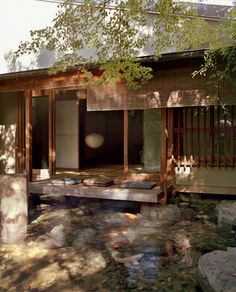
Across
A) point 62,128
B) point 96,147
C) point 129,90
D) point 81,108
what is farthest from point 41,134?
point 129,90

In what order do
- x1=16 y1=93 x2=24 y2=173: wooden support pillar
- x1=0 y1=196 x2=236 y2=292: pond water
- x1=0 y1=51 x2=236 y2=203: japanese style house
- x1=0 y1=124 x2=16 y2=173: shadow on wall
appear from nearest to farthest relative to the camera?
x1=0 y1=196 x2=236 y2=292: pond water → x1=0 y1=51 x2=236 y2=203: japanese style house → x1=16 y1=93 x2=24 y2=173: wooden support pillar → x1=0 y1=124 x2=16 y2=173: shadow on wall

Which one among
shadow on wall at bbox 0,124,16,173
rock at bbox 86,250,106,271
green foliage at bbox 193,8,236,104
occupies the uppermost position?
green foliage at bbox 193,8,236,104

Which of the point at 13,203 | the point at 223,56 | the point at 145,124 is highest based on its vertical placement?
the point at 223,56

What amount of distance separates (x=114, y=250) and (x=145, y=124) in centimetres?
371

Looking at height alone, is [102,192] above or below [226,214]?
above

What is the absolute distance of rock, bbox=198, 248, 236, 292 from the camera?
3146 millimetres

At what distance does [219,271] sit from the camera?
3381 millimetres

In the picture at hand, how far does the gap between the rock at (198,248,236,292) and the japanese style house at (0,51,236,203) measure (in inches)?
105

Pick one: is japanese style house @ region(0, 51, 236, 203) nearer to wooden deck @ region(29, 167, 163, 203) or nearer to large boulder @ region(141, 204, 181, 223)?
wooden deck @ region(29, 167, 163, 203)

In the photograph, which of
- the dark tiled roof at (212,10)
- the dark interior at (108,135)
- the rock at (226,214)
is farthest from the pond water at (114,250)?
the dark tiled roof at (212,10)

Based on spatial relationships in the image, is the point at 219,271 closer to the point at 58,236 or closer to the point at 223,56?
the point at 58,236

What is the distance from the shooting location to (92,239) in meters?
5.21

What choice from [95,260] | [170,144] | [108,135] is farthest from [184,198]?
[108,135]

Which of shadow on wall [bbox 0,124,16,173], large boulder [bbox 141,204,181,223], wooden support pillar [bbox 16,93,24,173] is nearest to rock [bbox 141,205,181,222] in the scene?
large boulder [bbox 141,204,181,223]
